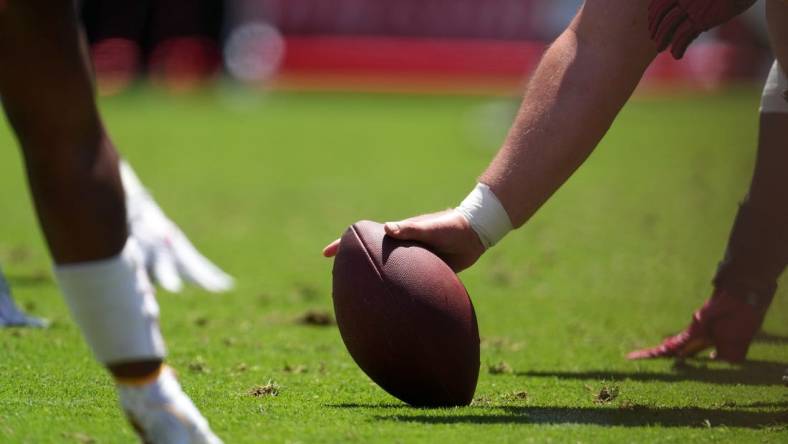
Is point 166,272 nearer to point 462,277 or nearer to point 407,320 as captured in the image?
point 462,277

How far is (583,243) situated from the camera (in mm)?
7688

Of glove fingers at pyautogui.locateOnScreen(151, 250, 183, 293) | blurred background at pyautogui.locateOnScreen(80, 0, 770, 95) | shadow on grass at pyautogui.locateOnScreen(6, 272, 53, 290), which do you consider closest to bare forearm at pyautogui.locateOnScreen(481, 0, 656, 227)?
glove fingers at pyautogui.locateOnScreen(151, 250, 183, 293)

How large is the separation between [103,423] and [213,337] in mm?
1691

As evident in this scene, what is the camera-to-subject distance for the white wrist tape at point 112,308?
2.53 m

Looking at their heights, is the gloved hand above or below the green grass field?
above

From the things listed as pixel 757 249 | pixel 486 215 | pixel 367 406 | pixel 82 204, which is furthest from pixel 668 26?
pixel 82 204

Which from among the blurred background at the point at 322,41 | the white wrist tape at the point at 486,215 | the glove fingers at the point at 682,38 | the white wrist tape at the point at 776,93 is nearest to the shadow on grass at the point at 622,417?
the white wrist tape at the point at 486,215

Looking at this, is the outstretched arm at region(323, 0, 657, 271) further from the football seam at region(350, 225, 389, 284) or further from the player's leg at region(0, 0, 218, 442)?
the player's leg at region(0, 0, 218, 442)

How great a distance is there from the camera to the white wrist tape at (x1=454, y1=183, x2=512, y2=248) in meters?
3.55

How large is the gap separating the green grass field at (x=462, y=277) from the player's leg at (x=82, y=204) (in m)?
0.42

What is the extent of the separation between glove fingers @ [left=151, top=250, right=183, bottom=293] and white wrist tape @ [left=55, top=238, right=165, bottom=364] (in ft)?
11.3

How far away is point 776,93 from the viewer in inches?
167

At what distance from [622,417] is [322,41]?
21151mm

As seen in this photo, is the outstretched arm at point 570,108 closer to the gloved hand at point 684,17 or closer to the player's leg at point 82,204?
the gloved hand at point 684,17
